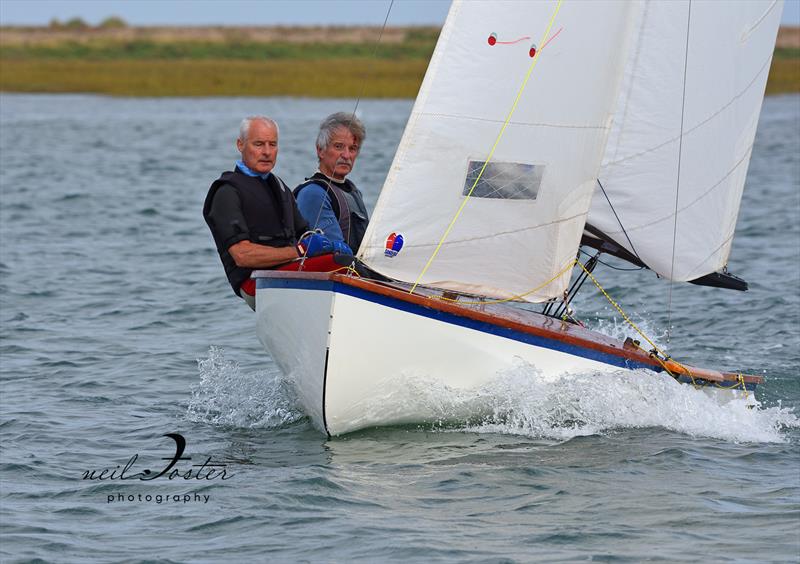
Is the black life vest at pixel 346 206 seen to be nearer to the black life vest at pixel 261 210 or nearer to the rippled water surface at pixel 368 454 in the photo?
the black life vest at pixel 261 210

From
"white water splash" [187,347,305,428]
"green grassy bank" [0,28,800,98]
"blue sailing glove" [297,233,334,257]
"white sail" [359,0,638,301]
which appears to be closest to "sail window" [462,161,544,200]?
"white sail" [359,0,638,301]

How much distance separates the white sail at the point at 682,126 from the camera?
8.71m

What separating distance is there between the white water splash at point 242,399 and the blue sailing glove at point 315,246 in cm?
87

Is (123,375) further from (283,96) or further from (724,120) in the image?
(283,96)

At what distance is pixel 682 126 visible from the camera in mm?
8852

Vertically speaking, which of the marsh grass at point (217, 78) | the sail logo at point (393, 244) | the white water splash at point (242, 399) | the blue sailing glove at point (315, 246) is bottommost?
the white water splash at point (242, 399)

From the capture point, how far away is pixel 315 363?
25.4ft

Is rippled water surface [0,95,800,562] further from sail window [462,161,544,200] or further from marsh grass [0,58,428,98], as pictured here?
marsh grass [0,58,428,98]

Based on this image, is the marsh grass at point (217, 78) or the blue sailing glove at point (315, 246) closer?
the blue sailing glove at point (315, 246)

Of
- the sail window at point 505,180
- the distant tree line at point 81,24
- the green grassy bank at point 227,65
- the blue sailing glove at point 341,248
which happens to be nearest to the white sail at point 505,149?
the sail window at point 505,180

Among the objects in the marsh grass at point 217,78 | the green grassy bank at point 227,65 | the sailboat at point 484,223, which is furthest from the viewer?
the green grassy bank at point 227,65

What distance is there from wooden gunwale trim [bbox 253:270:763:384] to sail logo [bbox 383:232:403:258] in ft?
0.65

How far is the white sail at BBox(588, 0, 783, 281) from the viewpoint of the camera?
871 cm

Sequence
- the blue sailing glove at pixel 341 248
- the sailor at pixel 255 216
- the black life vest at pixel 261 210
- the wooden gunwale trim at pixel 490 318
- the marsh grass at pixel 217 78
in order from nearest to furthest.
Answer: the wooden gunwale trim at pixel 490 318 < the blue sailing glove at pixel 341 248 < the sailor at pixel 255 216 < the black life vest at pixel 261 210 < the marsh grass at pixel 217 78
